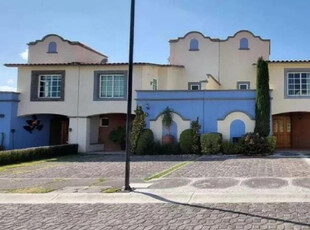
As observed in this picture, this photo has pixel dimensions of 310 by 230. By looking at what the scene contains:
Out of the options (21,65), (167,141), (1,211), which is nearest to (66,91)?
(21,65)

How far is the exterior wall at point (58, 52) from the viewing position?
2781cm

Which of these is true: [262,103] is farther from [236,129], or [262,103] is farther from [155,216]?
[155,216]

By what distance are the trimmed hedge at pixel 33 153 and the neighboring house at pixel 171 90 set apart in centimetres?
158

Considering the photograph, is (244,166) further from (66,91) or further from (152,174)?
(66,91)

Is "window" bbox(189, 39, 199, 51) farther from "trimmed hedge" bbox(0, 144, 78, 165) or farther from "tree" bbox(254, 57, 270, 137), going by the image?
"trimmed hedge" bbox(0, 144, 78, 165)

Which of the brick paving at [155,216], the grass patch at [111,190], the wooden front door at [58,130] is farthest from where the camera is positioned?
the wooden front door at [58,130]

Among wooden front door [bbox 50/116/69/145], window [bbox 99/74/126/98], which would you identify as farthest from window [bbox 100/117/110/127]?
wooden front door [bbox 50/116/69/145]

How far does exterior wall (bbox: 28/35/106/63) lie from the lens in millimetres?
27812

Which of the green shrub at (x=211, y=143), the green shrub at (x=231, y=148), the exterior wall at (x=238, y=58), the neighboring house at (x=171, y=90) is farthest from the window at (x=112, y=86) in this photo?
the green shrub at (x=231, y=148)

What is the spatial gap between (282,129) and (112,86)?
1294cm

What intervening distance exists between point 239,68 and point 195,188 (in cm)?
1803

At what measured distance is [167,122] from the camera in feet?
71.5

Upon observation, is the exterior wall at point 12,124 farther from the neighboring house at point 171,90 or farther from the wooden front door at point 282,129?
the wooden front door at point 282,129

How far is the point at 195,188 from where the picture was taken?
1004 centimetres
